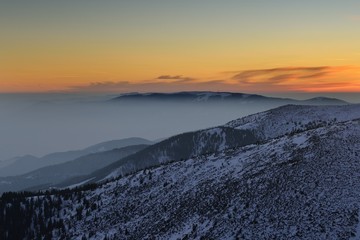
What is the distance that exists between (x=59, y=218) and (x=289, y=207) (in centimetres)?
3666

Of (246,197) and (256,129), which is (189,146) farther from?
(246,197)

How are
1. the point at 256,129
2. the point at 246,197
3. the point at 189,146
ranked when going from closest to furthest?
1. the point at 246,197
2. the point at 256,129
3. the point at 189,146

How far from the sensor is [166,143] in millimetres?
175250

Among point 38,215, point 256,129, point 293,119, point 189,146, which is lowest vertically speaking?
point 189,146

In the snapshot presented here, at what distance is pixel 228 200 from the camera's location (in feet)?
125

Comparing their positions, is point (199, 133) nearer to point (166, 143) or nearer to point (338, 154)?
point (166, 143)

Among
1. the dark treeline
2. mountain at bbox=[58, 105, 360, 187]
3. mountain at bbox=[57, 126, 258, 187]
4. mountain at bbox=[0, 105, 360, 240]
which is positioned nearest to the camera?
→ mountain at bbox=[0, 105, 360, 240]

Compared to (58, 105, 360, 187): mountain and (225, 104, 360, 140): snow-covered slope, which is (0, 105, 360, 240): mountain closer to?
(58, 105, 360, 187): mountain

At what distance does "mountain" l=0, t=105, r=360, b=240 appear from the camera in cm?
3050

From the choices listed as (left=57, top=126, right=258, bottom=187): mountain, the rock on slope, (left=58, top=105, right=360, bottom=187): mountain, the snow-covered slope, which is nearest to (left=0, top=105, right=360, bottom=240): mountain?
the rock on slope

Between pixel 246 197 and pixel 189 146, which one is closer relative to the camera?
pixel 246 197

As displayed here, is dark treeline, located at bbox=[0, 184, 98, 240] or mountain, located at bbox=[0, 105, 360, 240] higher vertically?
mountain, located at bbox=[0, 105, 360, 240]

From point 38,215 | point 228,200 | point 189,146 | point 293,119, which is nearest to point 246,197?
point 228,200

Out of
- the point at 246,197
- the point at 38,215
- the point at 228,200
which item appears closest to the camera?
the point at 246,197
